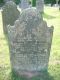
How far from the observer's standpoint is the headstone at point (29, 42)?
8.13m

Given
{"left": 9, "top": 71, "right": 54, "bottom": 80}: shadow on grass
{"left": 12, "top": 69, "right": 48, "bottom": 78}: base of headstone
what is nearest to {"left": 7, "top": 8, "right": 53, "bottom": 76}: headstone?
{"left": 12, "top": 69, "right": 48, "bottom": 78}: base of headstone

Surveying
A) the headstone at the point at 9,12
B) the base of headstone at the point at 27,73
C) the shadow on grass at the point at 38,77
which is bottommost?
the shadow on grass at the point at 38,77

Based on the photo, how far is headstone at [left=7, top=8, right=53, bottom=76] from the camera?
8.13m

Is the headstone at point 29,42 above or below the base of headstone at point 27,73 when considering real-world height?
above

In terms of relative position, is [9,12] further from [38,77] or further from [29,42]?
[38,77]

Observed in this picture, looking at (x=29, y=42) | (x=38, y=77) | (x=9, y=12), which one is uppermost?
(x=29, y=42)

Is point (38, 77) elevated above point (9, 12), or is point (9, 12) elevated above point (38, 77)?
point (9, 12)

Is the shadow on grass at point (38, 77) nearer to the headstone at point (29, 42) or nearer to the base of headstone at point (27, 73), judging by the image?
the base of headstone at point (27, 73)

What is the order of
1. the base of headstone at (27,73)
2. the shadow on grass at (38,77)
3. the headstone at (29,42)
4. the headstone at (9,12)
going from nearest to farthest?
the headstone at (29,42), the shadow on grass at (38,77), the base of headstone at (27,73), the headstone at (9,12)

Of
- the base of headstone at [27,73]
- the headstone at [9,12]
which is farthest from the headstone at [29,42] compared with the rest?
the headstone at [9,12]

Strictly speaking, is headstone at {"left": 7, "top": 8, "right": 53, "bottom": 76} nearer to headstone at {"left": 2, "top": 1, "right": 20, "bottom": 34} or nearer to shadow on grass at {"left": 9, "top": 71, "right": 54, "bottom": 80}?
shadow on grass at {"left": 9, "top": 71, "right": 54, "bottom": 80}

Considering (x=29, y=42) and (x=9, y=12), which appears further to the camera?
(x=9, y=12)

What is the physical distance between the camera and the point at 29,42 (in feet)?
27.3

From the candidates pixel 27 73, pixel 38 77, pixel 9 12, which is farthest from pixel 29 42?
pixel 9 12
